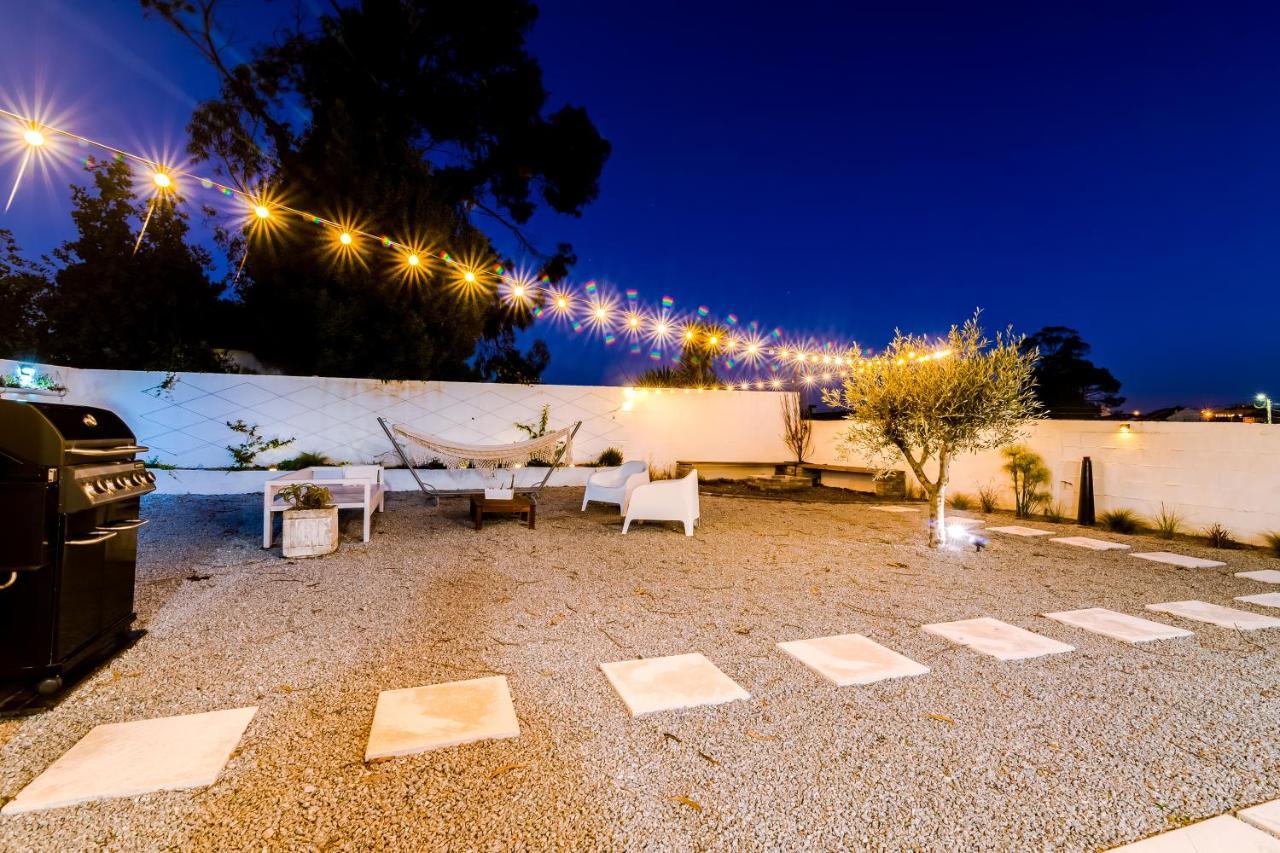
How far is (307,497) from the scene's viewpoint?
3455 mm

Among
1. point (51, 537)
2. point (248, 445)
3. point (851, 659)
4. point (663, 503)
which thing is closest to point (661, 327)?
point (663, 503)

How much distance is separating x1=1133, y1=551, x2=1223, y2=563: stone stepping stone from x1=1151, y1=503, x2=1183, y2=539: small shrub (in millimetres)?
920

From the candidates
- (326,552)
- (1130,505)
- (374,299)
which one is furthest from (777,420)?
(326,552)

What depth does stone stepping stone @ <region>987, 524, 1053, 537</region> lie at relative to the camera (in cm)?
458

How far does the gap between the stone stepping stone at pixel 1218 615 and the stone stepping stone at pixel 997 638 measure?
99 cm

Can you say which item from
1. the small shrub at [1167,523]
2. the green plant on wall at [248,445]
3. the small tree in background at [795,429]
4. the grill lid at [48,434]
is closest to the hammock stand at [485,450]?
the green plant on wall at [248,445]

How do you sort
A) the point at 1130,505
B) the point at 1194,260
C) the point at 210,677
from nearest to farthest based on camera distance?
1. the point at 210,677
2. the point at 1130,505
3. the point at 1194,260

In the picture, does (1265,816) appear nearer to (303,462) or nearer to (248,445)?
(303,462)

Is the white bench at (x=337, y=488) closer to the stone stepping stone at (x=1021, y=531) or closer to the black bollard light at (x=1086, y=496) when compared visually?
the stone stepping stone at (x=1021, y=531)

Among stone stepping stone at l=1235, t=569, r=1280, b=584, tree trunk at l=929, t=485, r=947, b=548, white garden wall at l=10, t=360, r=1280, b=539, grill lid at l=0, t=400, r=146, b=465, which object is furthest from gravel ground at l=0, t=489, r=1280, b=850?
white garden wall at l=10, t=360, r=1280, b=539

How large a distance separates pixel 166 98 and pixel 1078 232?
675 inches

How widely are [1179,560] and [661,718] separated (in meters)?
4.34

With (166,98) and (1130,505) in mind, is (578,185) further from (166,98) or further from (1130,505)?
(1130,505)

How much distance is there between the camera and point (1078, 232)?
12438mm
